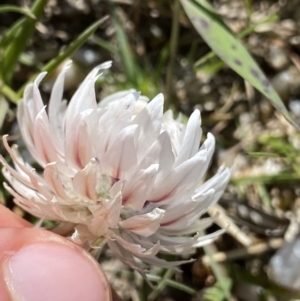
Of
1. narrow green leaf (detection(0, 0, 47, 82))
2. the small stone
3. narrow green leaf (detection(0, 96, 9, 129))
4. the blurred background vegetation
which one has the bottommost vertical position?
the small stone

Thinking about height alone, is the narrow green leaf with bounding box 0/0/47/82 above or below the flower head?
above

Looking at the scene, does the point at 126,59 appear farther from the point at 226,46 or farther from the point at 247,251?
the point at 247,251

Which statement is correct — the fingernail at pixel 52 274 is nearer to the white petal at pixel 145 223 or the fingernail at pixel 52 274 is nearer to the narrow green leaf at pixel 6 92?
the white petal at pixel 145 223

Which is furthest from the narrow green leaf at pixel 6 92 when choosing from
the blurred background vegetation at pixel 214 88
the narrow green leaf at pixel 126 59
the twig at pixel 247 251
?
the twig at pixel 247 251

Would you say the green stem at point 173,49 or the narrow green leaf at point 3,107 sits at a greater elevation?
the narrow green leaf at point 3,107

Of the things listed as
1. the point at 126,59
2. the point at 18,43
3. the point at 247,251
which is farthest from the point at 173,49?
the point at 247,251

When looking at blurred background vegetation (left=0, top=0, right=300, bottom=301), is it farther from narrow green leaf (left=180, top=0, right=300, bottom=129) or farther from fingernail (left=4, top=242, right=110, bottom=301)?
fingernail (left=4, top=242, right=110, bottom=301)

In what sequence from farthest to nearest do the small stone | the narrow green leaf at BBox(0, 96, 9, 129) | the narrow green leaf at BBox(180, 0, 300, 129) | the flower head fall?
the small stone
the narrow green leaf at BBox(0, 96, 9, 129)
the narrow green leaf at BBox(180, 0, 300, 129)
the flower head

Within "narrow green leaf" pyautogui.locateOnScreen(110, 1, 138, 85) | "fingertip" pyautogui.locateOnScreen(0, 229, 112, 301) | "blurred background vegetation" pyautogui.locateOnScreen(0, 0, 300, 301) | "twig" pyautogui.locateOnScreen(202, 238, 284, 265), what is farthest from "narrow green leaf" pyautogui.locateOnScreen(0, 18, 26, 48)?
"twig" pyautogui.locateOnScreen(202, 238, 284, 265)

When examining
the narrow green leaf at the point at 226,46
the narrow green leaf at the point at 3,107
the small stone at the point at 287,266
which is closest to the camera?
the narrow green leaf at the point at 226,46
